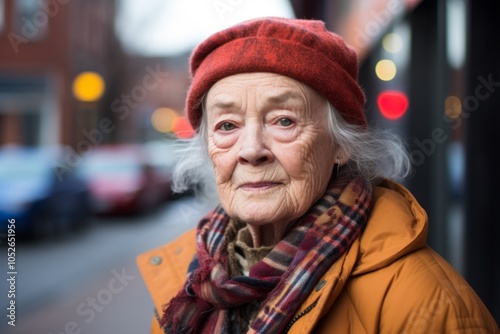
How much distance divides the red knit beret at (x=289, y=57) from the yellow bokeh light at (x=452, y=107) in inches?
98.3

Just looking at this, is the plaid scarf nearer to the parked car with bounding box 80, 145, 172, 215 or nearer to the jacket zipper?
the jacket zipper

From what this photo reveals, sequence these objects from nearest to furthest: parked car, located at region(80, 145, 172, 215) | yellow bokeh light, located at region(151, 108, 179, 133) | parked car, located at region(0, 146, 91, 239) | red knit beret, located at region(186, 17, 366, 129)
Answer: red knit beret, located at region(186, 17, 366, 129) → parked car, located at region(0, 146, 91, 239) → parked car, located at region(80, 145, 172, 215) → yellow bokeh light, located at region(151, 108, 179, 133)

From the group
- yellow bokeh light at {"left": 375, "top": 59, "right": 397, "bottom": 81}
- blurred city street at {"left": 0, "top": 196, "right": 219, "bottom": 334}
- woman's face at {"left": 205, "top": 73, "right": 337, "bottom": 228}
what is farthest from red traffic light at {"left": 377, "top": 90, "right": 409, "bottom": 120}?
A: woman's face at {"left": 205, "top": 73, "right": 337, "bottom": 228}

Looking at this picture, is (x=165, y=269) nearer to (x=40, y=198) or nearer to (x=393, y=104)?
(x=393, y=104)

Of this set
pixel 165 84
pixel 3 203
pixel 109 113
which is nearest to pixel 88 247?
pixel 3 203

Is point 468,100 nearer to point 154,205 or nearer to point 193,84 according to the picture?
point 193,84

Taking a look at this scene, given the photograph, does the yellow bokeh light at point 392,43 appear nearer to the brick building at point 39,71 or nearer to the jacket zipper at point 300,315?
the jacket zipper at point 300,315

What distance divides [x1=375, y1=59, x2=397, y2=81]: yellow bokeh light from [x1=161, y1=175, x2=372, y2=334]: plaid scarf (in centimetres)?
510

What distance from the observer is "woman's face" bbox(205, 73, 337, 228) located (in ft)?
6.46

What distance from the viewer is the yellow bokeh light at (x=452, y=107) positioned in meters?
4.43

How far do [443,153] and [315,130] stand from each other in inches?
127

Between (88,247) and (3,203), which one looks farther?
(88,247)

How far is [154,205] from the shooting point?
1767cm

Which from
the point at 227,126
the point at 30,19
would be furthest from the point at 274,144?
the point at 30,19
